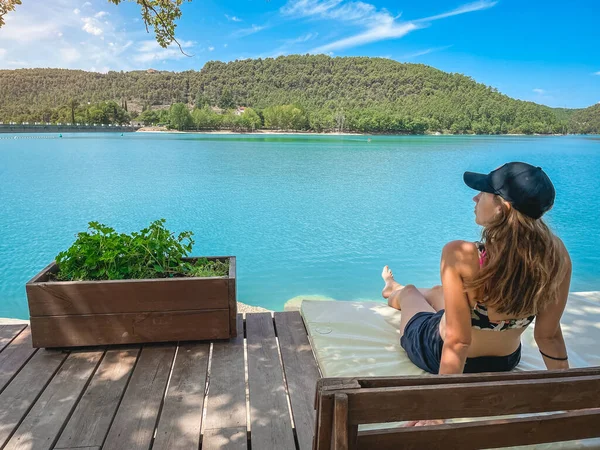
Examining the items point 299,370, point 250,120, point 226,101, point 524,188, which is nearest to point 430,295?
point 299,370

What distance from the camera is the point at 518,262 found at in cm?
139

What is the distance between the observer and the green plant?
2381 millimetres

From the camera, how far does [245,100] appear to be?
336 ft

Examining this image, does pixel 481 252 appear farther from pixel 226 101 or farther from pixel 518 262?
pixel 226 101

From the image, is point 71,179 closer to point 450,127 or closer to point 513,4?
point 450,127

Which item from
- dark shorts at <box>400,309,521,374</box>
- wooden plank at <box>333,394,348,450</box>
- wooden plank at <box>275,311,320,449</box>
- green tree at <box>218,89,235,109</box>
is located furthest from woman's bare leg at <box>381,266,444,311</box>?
green tree at <box>218,89,235,109</box>

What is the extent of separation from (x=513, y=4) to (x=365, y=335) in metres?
101

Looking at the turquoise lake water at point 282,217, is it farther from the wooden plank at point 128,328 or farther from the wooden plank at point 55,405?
the wooden plank at point 55,405

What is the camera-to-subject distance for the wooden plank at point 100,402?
164cm

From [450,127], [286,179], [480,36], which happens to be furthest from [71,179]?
[480,36]

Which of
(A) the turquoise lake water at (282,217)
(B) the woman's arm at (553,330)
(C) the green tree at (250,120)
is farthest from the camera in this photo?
(C) the green tree at (250,120)

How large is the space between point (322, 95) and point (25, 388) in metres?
98.0

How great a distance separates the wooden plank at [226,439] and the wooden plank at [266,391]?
40mm

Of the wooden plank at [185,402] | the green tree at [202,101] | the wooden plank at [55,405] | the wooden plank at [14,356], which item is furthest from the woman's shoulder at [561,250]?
the green tree at [202,101]
